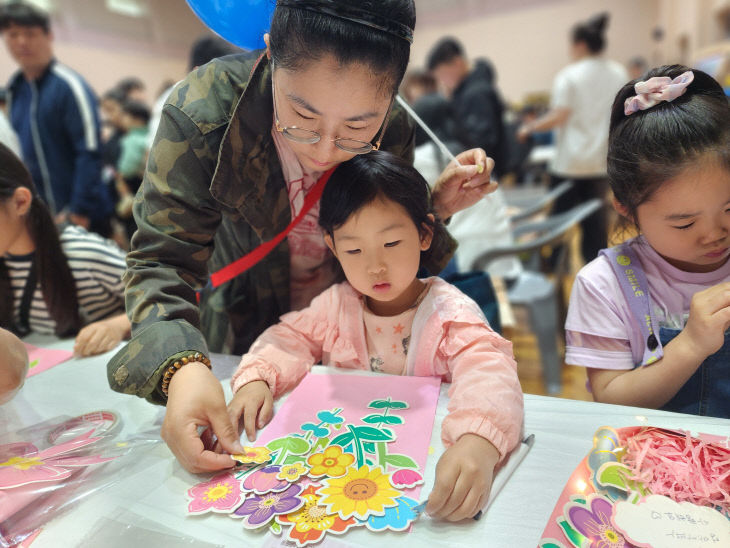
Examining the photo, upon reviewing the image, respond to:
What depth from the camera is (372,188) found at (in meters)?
0.82

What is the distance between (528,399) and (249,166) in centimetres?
58

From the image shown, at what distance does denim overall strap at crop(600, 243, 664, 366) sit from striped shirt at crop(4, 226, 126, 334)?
3.58 ft

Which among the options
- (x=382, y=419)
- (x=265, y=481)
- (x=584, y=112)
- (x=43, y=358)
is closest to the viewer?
(x=265, y=481)

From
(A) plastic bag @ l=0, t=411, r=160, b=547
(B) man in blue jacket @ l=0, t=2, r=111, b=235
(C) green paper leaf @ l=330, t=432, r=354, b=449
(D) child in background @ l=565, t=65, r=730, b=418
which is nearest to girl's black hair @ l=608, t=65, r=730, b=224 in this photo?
(D) child in background @ l=565, t=65, r=730, b=418

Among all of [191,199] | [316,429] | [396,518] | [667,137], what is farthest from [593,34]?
[396,518]

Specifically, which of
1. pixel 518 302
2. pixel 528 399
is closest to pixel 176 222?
pixel 528 399

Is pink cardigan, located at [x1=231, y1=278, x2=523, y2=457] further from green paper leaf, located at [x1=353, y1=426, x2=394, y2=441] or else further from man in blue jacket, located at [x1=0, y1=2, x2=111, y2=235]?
man in blue jacket, located at [x1=0, y1=2, x2=111, y2=235]

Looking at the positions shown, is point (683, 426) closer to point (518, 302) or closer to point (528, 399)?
point (528, 399)

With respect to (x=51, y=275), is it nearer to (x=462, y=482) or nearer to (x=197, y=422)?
(x=197, y=422)

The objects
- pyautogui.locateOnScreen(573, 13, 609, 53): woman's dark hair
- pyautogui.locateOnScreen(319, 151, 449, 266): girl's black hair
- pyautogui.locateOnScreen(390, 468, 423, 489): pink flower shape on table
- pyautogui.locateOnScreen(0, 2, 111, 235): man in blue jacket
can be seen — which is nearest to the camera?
pyautogui.locateOnScreen(390, 468, 423, 489): pink flower shape on table

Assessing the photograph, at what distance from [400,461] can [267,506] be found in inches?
6.6

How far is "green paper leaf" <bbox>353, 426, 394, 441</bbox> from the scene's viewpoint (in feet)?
2.21

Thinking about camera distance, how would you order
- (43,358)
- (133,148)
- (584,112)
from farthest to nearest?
(133,148) < (584,112) < (43,358)

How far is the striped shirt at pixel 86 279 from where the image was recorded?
120 centimetres
